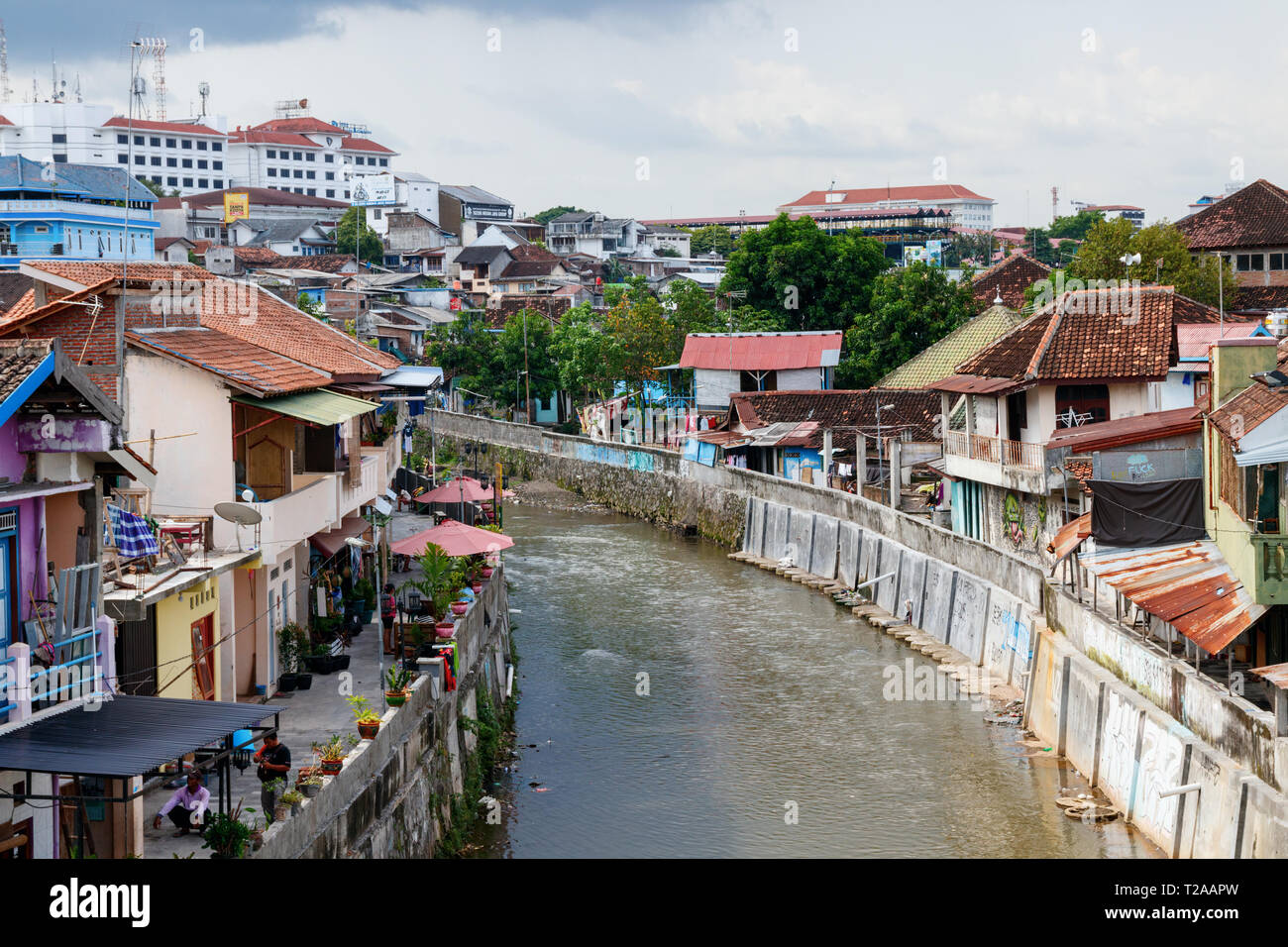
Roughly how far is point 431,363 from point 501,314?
14.3 metres

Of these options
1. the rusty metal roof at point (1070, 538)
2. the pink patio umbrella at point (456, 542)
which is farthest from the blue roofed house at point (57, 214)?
the rusty metal roof at point (1070, 538)

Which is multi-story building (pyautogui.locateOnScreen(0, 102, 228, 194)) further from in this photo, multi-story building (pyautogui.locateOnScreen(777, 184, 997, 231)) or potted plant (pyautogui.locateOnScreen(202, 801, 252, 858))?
potted plant (pyautogui.locateOnScreen(202, 801, 252, 858))

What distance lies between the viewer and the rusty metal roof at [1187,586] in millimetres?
19875

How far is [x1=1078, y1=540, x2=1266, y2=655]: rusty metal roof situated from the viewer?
1988cm

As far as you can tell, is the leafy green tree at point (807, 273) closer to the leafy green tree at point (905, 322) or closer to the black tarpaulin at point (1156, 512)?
the leafy green tree at point (905, 322)

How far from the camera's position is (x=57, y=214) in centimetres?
5822

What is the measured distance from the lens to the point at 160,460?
907 inches

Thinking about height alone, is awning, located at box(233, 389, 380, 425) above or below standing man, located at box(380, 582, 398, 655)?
above

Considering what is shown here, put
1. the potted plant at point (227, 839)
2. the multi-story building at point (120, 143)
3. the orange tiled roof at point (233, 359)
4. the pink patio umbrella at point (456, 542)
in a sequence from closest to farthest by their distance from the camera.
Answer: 1. the potted plant at point (227, 839)
2. the orange tiled roof at point (233, 359)
3. the pink patio umbrella at point (456, 542)
4. the multi-story building at point (120, 143)

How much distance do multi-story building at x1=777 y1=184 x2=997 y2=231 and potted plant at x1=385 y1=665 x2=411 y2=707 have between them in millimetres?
158921

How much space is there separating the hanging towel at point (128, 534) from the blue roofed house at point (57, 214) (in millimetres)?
40228

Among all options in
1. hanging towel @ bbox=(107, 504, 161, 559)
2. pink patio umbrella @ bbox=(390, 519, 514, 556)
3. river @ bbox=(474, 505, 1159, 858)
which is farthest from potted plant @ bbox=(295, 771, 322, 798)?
pink patio umbrella @ bbox=(390, 519, 514, 556)
